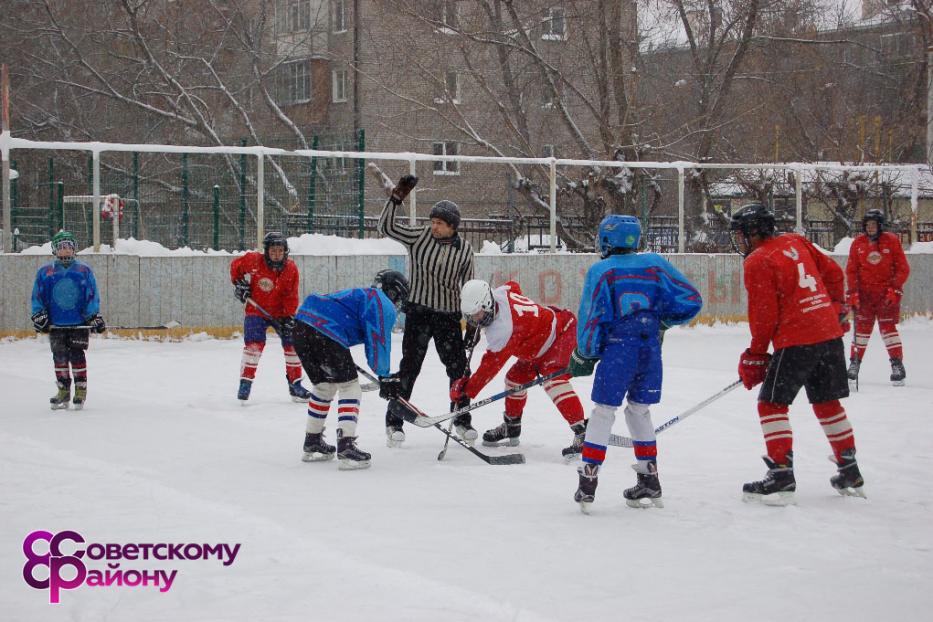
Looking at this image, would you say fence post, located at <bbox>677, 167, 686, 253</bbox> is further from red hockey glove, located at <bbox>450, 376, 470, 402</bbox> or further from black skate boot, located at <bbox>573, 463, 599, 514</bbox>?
black skate boot, located at <bbox>573, 463, 599, 514</bbox>

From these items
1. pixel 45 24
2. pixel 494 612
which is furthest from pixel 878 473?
pixel 45 24

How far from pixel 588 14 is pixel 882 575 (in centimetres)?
1568

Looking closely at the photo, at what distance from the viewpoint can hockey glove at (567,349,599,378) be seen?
5585mm

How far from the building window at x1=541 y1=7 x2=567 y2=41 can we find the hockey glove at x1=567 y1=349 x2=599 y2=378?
14.2m

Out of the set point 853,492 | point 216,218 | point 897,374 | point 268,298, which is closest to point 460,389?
point 853,492

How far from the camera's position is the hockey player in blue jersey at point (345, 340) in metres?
6.06

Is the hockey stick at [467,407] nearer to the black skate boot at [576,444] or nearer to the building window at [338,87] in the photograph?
the black skate boot at [576,444]

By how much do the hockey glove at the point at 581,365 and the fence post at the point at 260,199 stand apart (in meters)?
7.96

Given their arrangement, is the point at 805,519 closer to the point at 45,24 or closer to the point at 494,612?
the point at 494,612

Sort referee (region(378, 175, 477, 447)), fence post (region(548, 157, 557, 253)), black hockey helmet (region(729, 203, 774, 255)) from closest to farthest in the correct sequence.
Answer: black hockey helmet (region(729, 203, 774, 255)) → referee (region(378, 175, 477, 447)) → fence post (region(548, 157, 557, 253))

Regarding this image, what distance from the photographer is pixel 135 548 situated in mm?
4402

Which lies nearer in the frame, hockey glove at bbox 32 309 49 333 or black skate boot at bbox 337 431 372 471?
black skate boot at bbox 337 431 372 471

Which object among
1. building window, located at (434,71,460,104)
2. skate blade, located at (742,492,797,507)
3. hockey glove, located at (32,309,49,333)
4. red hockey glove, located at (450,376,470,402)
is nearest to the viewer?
skate blade, located at (742,492,797,507)

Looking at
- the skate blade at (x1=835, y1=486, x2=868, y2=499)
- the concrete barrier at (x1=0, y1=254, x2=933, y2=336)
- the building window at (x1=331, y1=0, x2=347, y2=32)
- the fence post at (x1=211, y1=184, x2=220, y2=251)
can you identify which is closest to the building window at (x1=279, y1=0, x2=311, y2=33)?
the building window at (x1=331, y1=0, x2=347, y2=32)
